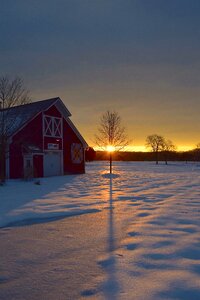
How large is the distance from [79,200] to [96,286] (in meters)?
6.87

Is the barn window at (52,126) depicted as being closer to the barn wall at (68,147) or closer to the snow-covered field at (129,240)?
the barn wall at (68,147)

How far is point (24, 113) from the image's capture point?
23.5m

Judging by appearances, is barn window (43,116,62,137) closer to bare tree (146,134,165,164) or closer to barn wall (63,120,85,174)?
barn wall (63,120,85,174)

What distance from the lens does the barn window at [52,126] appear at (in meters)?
24.0

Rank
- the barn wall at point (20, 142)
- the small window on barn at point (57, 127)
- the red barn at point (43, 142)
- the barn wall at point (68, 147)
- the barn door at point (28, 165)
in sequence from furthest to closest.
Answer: the barn wall at point (68, 147) → the small window on barn at point (57, 127) → the red barn at point (43, 142) → the barn wall at point (20, 142) → the barn door at point (28, 165)

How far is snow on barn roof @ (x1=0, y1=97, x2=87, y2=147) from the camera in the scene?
66.8ft

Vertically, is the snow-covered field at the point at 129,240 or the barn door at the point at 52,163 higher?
the barn door at the point at 52,163

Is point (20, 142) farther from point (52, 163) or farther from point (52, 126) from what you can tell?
point (52, 163)

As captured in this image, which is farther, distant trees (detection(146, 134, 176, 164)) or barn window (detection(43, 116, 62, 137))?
distant trees (detection(146, 134, 176, 164))

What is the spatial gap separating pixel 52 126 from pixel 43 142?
1785 mm

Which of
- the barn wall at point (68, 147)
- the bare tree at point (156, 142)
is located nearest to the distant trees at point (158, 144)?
the bare tree at point (156, 142)

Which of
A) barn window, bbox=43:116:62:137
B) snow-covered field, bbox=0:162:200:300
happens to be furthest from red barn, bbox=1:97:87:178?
snow-covered field, bbox=0:162:200:300

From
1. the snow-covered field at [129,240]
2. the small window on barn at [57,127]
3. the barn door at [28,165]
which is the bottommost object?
the snow-covered field at [129,240]

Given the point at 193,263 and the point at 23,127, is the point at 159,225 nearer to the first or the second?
the point at 193,263
